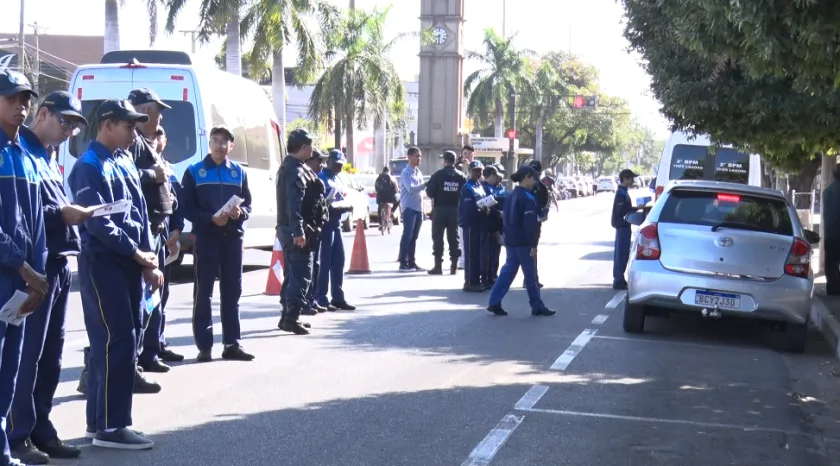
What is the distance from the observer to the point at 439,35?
188 ft

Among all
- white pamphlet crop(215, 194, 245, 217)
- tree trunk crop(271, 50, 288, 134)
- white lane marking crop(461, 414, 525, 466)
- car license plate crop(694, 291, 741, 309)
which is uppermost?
tree trunk crop(271, 50, 288, 134)

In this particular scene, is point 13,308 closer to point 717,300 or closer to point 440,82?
point 717,300

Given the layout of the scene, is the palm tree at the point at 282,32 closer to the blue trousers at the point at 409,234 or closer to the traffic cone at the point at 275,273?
the blue trousers at the point at 409,234

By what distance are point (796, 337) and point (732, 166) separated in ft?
35.0

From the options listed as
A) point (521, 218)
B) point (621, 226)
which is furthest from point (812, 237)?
point (621, 226)

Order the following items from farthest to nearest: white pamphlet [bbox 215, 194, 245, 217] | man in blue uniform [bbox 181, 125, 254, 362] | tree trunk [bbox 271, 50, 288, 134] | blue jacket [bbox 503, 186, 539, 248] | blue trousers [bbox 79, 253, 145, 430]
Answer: tree trunk [bbox 271, 50, 288, 134] → blue jacket [bbox 503, 186, 539, 248] → man in blue uniform [bbox 181, 125, 254, 362] → white pamphlet [bbox 215, 194, 245, 217] → blue trousers [bbox 79, 253, 145, 430]

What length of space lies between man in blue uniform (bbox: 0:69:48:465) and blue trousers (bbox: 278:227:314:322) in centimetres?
518

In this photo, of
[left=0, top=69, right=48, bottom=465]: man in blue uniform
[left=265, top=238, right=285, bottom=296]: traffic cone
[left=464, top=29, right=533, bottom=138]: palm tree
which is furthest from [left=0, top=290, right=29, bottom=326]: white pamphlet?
[left=464, top=29, right=533, bottom=138]: palm tree

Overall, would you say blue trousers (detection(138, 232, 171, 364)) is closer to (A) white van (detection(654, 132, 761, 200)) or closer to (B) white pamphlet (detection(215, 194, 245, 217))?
(B) white pamphlet (detection(215, 194, 245, 217))

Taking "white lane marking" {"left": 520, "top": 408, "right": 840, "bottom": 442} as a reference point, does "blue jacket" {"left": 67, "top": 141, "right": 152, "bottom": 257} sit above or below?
above

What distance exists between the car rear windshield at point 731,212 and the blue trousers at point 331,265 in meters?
3.73

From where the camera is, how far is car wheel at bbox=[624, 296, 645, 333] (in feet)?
38.3

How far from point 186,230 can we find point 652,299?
6.84 meters

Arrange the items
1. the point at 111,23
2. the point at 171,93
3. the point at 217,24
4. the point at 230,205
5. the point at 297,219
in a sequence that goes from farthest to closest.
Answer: the point at 217,24, the point at 111,23, the point at 171,93, the point at 297,219, the point at 230,205
